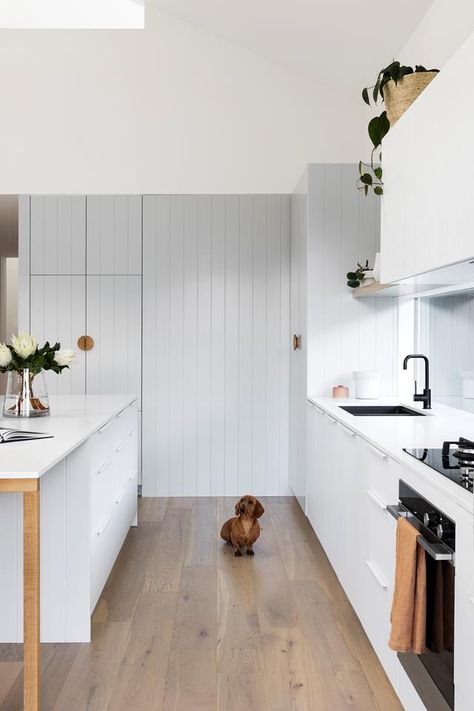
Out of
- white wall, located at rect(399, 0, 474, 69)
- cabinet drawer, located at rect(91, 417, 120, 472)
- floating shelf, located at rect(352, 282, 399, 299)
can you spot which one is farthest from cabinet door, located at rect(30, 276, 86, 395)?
white wall, located at rect(399, 0, 474, 69)

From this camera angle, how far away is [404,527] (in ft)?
6.05

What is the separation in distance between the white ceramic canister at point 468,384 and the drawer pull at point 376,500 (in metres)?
1.12

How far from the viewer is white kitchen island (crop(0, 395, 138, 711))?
1951 millimetres

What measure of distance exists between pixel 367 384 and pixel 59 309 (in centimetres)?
237

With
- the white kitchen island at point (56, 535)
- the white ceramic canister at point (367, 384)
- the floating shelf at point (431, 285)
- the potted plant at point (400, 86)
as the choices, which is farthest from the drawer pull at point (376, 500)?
the white ceramic canister at point (367, 384)

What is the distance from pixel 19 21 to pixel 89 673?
186 inches

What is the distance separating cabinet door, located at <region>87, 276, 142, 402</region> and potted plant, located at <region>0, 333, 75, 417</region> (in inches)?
73.1

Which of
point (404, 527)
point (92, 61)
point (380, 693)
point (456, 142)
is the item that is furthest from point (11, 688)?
point (92, 61)

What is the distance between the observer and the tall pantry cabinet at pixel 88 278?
196 inches

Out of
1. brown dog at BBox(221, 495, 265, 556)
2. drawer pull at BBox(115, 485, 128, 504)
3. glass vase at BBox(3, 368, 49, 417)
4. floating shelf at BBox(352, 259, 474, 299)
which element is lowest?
brown dog at BBox(221, 495, 265, 556)

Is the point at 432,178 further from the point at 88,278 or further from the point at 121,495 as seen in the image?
the point at 88,278

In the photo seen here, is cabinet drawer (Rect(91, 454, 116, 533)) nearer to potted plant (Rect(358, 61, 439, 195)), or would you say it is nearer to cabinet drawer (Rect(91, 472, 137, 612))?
cabinet drawer (Rect(91, 472, 137, 612))

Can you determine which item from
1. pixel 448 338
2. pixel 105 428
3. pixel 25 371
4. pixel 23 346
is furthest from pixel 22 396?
pixel 448 338

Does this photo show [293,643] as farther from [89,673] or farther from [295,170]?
[295,170]
